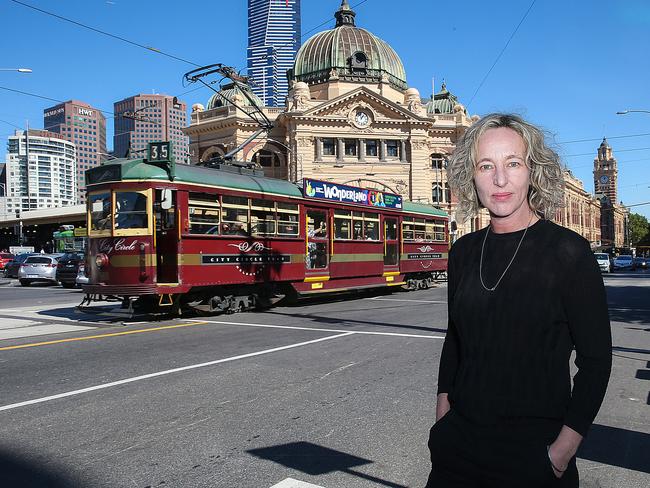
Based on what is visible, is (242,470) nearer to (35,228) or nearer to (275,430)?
(275,430)

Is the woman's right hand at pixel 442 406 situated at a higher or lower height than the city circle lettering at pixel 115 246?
lower

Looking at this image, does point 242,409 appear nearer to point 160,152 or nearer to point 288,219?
point 160,152

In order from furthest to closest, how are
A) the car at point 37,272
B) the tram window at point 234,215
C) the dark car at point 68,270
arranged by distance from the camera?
the car at point 37,272
the dark car at point 68,270
the tram window at point 234,215

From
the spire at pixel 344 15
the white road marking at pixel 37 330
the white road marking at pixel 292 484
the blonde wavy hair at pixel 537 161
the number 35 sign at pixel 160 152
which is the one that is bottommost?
the white road marking at pixel 37 330

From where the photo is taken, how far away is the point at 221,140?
66938 millimetres

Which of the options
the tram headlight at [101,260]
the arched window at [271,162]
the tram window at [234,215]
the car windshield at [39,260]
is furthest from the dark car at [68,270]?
the arched window at [271,162]

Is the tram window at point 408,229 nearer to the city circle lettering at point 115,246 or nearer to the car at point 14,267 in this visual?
the city circle lettering at point 115,246

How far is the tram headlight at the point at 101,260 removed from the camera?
13141mm

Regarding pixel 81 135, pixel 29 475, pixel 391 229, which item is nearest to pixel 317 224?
pixel 391 229

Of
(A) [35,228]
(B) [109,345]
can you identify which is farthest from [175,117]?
(B) [109,345]

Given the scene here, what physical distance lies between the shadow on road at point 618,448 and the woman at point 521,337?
2.98 meters

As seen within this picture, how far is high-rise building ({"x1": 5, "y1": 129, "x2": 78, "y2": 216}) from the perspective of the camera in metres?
98.2

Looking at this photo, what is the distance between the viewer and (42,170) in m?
104

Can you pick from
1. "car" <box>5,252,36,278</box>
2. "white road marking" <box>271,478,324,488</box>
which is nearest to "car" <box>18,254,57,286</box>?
"car" <box>5,252,36,278</box>
